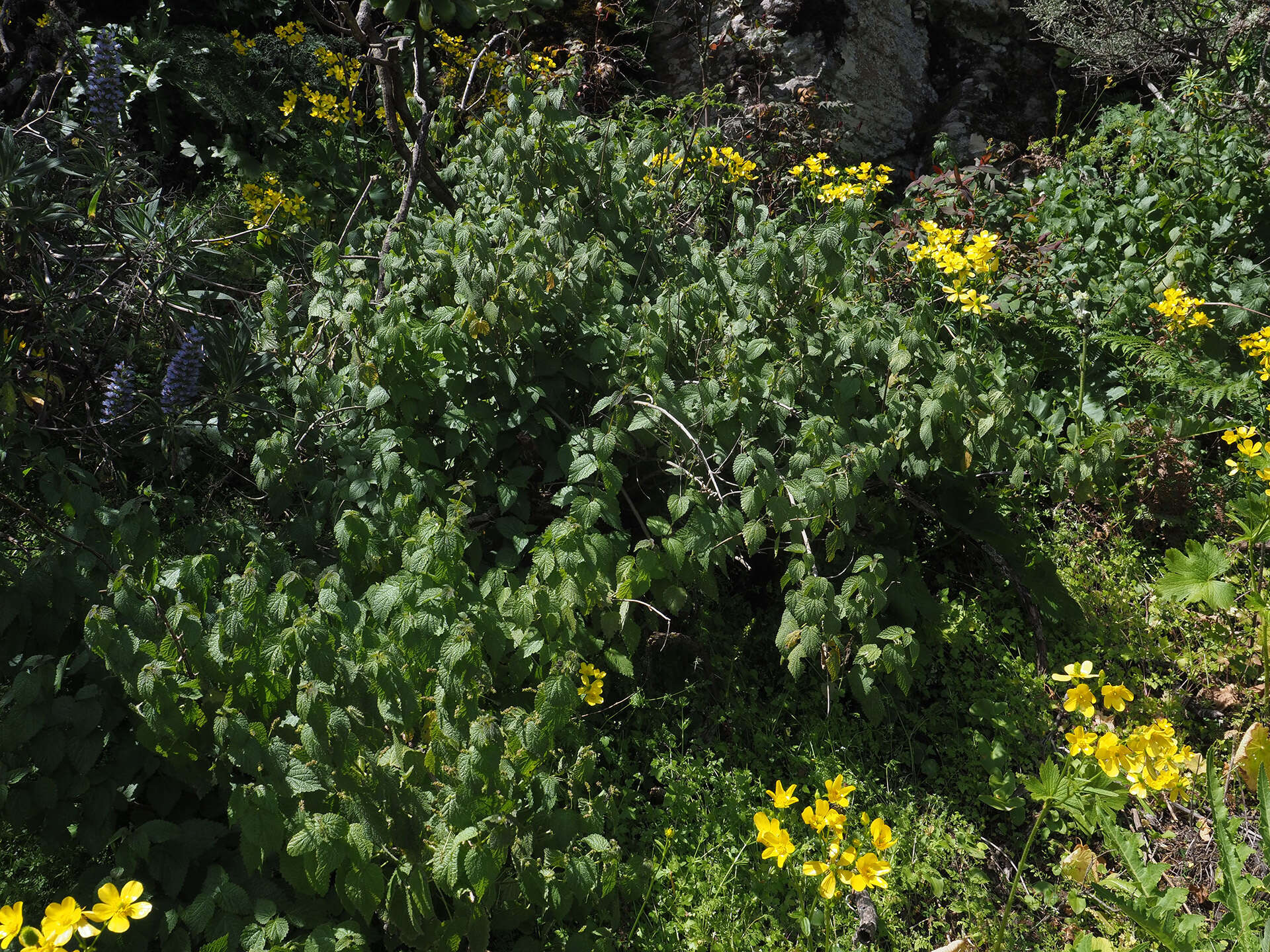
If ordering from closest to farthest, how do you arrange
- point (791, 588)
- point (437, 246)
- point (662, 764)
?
point (662, 764), point (437, 246), point (791, 588)

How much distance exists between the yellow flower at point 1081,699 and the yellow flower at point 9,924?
1674 mm

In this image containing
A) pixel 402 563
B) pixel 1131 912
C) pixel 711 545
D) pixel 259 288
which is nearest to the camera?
pixel 1131 912

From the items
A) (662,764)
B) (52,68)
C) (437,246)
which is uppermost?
(52,68)

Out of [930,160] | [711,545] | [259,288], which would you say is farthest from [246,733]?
[930,160]

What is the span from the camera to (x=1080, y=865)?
1993mm

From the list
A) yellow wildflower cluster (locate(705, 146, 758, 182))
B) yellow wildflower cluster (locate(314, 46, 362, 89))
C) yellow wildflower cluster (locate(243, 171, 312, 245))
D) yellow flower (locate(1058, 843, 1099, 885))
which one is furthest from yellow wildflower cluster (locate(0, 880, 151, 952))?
yellow wildflower cluster (locate(314, 46, 362, 89))

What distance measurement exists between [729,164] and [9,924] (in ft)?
9.94

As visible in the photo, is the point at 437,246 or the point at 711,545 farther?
the point at 437,246

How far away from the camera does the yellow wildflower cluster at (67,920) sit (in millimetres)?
1207

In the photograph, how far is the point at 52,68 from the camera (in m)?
3.52

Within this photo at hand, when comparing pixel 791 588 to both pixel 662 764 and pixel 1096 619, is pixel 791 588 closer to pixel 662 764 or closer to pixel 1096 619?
pixel 662 764

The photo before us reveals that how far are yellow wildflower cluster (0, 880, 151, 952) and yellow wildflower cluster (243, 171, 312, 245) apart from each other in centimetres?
259

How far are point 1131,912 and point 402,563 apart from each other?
157 cm

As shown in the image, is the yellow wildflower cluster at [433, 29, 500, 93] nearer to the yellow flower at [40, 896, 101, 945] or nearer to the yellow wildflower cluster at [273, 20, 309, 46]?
the yellow wildflower cluster at [273, 20, 309, 46]
